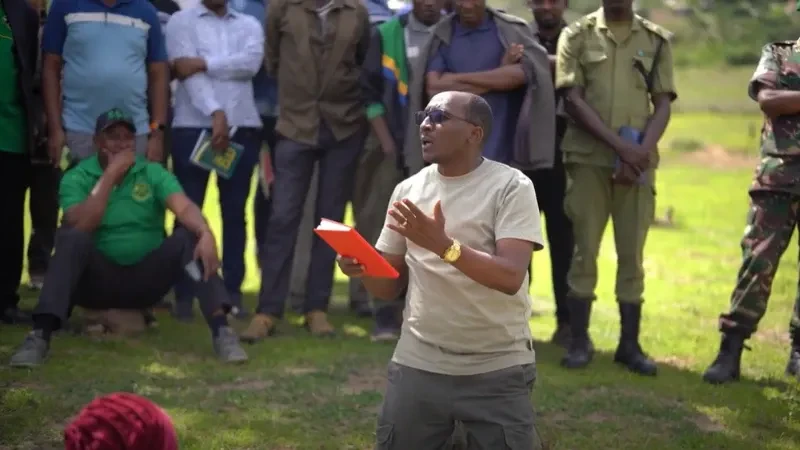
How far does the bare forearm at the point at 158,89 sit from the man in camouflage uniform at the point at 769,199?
144 inches

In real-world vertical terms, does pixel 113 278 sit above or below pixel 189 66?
below

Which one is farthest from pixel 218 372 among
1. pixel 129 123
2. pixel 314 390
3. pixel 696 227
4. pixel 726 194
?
pixel 726 194

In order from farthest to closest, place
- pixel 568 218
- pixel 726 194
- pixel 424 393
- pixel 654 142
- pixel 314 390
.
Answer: pixel 726 194, pixel 568 218, pixel 654 142, pixel 314 390, pixel 424 393

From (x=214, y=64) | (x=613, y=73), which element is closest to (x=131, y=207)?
(x=214, y=64)

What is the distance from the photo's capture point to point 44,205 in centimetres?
836

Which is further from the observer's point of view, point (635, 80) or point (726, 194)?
point (726, 194)

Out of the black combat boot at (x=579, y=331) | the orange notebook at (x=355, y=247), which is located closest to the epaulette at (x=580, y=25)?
the black combat boot at (x=579, y=331)

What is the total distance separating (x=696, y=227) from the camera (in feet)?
48.1

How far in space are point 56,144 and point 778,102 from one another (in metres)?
4.28

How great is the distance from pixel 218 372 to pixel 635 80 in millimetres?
2964

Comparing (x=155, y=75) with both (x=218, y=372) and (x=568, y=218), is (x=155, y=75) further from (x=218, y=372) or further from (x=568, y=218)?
(x=568, y=218)

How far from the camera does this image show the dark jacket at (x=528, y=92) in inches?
284

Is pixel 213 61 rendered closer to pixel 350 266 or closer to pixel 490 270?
pixel 350 266

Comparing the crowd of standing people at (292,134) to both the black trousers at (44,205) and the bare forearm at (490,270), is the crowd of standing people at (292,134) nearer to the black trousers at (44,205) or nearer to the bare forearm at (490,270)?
the black trousers at (44,205)
